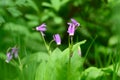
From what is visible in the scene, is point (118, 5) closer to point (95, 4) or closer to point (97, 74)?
point (95, 4)

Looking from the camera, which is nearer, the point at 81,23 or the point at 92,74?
the point at 92,74

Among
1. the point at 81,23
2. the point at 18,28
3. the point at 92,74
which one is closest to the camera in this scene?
the point at 92,74

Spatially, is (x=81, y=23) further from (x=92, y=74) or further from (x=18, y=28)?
(x=92, y=74)

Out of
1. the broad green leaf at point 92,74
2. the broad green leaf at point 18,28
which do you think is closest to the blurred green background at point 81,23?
the broad green leaf at point 18,28

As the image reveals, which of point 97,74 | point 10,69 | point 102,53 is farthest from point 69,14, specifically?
point 97,74

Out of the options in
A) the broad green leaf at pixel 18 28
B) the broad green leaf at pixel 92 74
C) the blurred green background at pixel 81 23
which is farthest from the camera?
the blurred green background at pixel 81 23

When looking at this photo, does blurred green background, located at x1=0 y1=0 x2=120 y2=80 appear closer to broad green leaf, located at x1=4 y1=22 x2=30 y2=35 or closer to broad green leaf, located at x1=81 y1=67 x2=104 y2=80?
broad green leaf, located at x1=4 y1=22 x2=30 y2=35

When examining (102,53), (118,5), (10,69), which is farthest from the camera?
(102,53)

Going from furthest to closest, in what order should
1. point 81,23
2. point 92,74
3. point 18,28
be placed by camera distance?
point 81,23 < point 18,28 < point 92,74

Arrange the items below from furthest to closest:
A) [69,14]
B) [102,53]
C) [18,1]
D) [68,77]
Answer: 1. [69,14]
2. [102,53]
3. [18,1]
4. [68,77]

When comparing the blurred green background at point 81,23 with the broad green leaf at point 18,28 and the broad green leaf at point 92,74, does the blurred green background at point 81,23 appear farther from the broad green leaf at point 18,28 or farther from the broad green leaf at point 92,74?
the broad green leaf at point 92,74

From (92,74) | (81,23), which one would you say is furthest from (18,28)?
(92,74)
